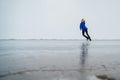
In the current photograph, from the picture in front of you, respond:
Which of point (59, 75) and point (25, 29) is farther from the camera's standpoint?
point (25, 29)

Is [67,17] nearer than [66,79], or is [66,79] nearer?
[66,79]

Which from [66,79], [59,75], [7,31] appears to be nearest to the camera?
[66,79]

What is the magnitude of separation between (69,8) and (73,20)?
0.69 m

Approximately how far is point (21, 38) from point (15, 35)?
35cm

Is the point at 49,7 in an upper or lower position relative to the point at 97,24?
upper

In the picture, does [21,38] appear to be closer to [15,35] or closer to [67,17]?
[15,35]

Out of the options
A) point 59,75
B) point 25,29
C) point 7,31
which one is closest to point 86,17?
point 25,29

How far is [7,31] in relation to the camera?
12.0 meters

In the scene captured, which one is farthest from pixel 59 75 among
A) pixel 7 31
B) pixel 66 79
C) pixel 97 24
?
pixel 97 24

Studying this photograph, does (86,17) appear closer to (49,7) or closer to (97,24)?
(97,24)

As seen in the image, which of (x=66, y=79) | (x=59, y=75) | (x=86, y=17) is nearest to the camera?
(x=66, y=79)

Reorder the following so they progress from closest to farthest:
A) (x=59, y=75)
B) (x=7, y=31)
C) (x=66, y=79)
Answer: (x=66, y=79)
(x=59, y=75)
(x=7, y=31)

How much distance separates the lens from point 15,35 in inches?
483

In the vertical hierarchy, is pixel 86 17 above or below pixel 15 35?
above
